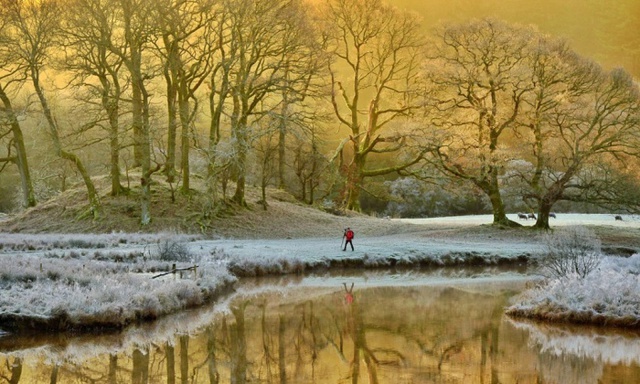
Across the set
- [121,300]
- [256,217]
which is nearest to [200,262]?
[121,300]

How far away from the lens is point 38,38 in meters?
35.4

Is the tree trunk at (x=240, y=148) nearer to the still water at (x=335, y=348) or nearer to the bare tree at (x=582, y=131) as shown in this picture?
the bare tree at (x=582, y=131)

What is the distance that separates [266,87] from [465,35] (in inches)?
417

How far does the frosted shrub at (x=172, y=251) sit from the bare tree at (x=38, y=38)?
41.4 ft

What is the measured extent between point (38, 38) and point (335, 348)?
28.1 m

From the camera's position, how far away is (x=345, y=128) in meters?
70.2

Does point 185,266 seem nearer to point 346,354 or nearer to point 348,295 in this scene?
point 348,295

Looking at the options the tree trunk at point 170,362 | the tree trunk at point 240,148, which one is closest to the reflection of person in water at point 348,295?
the tree trunk at point 170,362

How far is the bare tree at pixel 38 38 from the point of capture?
35.2 meters

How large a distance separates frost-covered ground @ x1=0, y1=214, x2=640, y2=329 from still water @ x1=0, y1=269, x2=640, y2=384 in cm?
67

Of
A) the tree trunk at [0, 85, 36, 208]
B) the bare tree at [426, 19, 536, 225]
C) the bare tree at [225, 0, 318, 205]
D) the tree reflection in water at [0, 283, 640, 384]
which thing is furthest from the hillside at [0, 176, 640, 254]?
the tree reflection in water at [0, 283, 640, 384]

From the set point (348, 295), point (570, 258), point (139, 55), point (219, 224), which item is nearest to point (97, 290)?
point (348, 295)

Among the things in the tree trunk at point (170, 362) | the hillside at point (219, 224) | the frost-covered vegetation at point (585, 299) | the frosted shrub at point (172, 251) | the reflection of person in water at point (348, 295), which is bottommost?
the tree trunk at point (170, 362)

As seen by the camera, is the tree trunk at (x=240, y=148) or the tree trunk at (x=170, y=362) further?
the tree trunk at (x=240, y=148)
